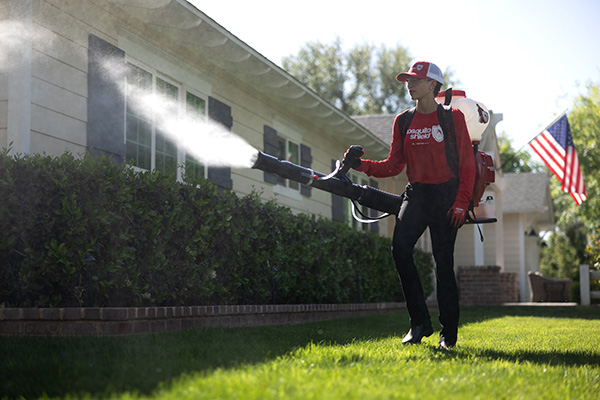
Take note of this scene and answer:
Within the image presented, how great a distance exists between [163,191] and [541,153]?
1473 centimetres

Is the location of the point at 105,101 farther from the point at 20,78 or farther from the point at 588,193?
the point at 588,193

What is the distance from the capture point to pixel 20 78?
7.04 m

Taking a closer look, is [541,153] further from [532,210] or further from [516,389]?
[516,389]

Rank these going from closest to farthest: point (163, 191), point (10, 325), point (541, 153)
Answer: point (10, 325) < point (163, 191) < point (541, 153)

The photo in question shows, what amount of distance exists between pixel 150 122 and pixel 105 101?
121cm

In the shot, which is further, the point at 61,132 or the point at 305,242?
the point at 305,242

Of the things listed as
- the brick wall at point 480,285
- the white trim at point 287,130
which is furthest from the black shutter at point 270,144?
the brick wall at point 480,285

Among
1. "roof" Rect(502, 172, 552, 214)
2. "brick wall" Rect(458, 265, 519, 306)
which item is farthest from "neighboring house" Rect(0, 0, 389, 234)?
"roof" Rect(502, 172, 552, 214)

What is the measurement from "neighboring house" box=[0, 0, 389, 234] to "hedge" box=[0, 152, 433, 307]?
66 cm

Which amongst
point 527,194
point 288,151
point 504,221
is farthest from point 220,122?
point 527,194

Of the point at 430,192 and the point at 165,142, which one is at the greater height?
the point at 165,142

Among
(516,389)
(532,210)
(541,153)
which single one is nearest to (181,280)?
(516,389)

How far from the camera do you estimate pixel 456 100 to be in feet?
19.7

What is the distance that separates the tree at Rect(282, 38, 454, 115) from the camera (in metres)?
45.2
